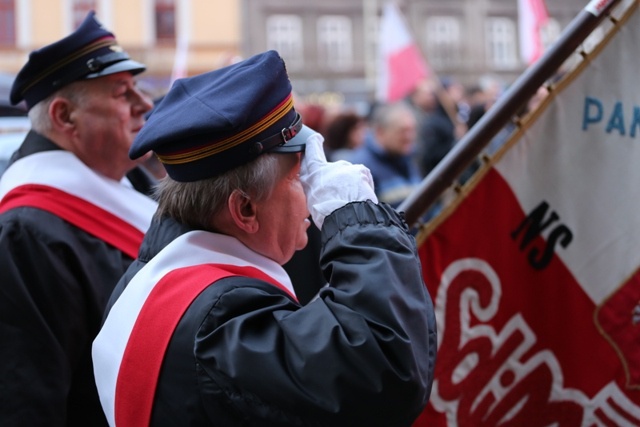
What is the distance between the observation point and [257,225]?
5.87 ft

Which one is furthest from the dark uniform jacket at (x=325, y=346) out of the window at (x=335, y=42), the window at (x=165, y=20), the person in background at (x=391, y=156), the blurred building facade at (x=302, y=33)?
the window at (x=335, y=42)

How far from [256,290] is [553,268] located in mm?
863

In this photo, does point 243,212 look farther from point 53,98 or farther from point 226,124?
point 53,98

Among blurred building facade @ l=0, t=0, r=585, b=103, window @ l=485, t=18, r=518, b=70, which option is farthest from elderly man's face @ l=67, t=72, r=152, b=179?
window @ l=485, t=18, r=518, b=70

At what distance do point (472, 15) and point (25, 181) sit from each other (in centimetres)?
2947

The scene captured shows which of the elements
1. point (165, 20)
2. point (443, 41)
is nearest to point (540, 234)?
point (165, 20)

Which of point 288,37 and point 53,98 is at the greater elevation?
point 53,98

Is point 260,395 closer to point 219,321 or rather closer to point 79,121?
point 219,321

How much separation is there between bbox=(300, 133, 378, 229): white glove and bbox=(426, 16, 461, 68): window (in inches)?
1145

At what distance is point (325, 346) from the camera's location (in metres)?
1.50

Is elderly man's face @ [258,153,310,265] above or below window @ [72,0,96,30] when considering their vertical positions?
above

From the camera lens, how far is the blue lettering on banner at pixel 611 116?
2.15m

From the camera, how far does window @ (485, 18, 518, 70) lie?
1220 inches

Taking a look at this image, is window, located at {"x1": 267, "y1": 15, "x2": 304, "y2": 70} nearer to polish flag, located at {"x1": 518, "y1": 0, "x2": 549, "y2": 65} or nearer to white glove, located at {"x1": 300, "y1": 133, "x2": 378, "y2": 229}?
polish flag, located at {"x1": 518, "y1": 0, "x2": 549, "y2": 65}
